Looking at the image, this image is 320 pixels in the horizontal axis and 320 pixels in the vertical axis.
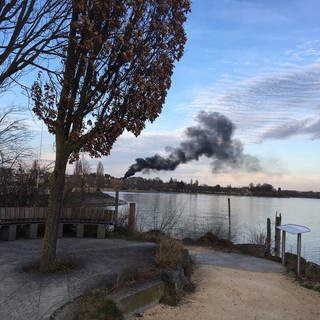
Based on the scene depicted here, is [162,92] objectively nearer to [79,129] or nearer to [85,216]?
[79,129]

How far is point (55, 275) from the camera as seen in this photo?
7.75 m

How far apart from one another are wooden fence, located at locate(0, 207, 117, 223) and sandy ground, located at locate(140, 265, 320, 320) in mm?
4609

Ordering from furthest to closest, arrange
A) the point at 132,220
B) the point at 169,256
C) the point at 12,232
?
the point at 132,220
the point at 12,232
the point at 169,256

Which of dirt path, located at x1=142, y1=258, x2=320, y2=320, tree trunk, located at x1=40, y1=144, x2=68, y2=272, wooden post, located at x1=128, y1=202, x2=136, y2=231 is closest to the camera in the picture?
dirt path, located at x1=142, y1=258, x2=320, y2=320

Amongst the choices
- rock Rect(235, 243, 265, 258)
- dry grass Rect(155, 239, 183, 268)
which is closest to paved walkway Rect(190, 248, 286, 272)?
rock Rect(235, 243, 265, 258)

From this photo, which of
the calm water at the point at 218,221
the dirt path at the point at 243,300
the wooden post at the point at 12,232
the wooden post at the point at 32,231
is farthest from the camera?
the calm water at the point at 218,221

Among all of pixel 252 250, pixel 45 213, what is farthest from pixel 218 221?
pixel 45 213

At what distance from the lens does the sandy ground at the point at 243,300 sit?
721 cm

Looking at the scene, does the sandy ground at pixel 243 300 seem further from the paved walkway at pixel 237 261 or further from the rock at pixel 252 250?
the rock at pixel 252 250

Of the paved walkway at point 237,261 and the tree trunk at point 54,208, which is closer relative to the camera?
the tree trunk at point 54,208

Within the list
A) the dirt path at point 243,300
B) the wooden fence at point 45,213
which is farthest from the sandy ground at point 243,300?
the wooden fence at point 45,213

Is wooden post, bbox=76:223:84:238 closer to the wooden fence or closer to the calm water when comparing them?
the wooden fence

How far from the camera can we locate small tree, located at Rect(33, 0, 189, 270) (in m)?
7.68

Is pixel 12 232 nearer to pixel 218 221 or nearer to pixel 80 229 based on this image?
pixel 80 229
